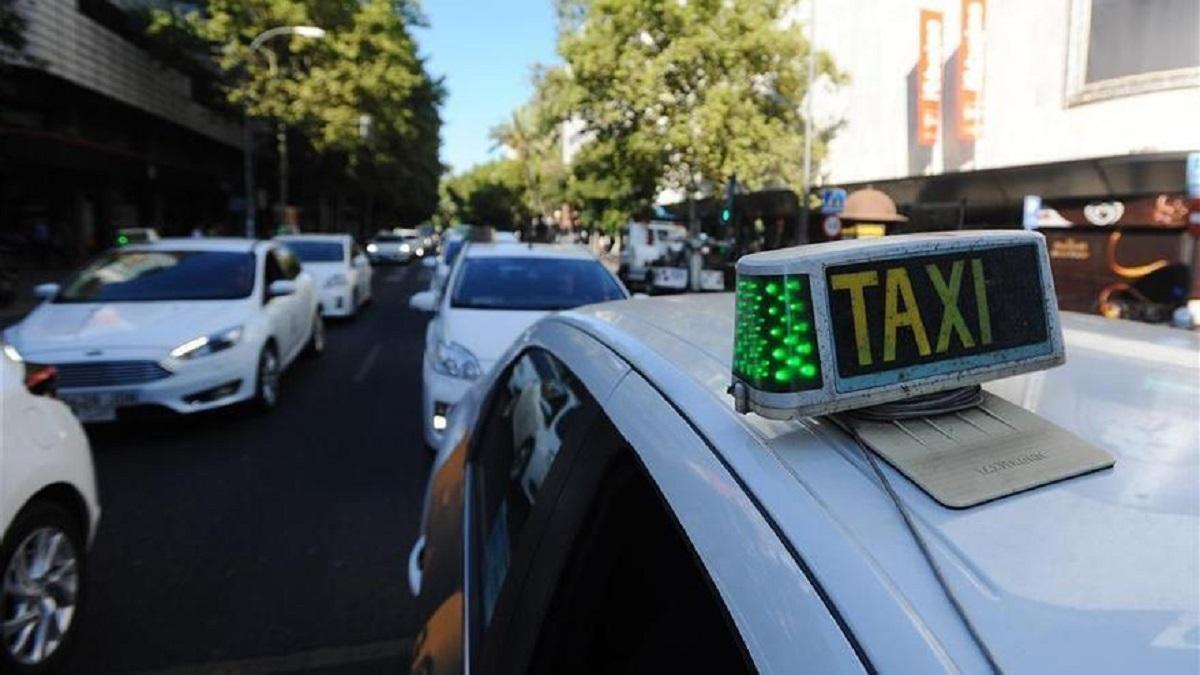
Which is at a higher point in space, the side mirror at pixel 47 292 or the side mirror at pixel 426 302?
the side mirror at pixel 47 292

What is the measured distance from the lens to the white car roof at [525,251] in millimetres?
7418

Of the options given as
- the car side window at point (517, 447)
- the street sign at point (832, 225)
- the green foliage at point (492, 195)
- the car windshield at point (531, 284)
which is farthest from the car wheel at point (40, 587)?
the green foliage at point (492, 195)

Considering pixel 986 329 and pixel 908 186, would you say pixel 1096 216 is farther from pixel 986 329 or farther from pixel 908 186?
pixel 986 329

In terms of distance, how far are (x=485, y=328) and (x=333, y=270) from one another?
8.76m

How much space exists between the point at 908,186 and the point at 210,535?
63.4 feet

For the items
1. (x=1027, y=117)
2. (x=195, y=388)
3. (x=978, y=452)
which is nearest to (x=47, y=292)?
(x=195, y=388)

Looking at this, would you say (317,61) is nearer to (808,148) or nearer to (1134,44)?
(808,148)

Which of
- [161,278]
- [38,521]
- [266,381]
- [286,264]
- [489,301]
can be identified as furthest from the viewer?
[286,264]

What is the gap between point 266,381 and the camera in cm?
724

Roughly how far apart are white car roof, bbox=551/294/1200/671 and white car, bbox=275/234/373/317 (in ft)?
40.7

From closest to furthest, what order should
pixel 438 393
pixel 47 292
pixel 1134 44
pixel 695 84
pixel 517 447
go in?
pixel 517 447
pixel 1134 44
pixel 438 393
pixel 47 292
pixel 695 84

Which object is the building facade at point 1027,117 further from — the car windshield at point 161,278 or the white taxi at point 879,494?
the car windshield at point 161,278

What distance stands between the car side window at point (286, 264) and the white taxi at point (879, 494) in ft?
26.0

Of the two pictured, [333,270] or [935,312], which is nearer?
[935,312]
